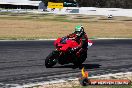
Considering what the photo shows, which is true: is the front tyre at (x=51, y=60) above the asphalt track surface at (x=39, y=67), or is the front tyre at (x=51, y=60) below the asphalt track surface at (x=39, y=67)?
above

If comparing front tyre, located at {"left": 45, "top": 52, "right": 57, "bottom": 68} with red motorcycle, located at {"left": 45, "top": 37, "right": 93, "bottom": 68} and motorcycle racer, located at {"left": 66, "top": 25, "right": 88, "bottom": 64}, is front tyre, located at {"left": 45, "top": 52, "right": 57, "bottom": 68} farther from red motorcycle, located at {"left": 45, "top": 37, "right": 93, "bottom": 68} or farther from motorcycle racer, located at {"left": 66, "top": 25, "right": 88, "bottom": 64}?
motorcycle racer, located at {"left": 66, "top": 25, "right": 88, "bottom": 64}

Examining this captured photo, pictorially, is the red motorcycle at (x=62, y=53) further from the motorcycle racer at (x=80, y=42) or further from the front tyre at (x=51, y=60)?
the motorcycle racer at (x=80, y=42)

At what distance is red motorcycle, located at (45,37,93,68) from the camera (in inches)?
563

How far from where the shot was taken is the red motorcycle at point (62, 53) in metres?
14.3

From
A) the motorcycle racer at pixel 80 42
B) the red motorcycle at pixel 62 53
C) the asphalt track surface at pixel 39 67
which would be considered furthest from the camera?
the motorcycle racer at pixel 80 42

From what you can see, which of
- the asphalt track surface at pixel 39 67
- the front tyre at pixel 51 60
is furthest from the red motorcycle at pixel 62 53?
the asphalt track surface at pixel 39 67

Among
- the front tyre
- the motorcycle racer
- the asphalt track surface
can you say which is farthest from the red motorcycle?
the asphalt track surface

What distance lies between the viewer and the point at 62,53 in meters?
14.3

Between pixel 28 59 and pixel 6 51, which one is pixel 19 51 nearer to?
pixel 6 51

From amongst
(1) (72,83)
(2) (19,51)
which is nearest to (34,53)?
(2) (19,51)

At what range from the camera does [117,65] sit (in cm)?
1641

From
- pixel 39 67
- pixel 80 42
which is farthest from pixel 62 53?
pixel 39 67

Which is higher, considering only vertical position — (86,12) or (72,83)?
(72,83)

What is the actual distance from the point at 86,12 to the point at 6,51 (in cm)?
7708
